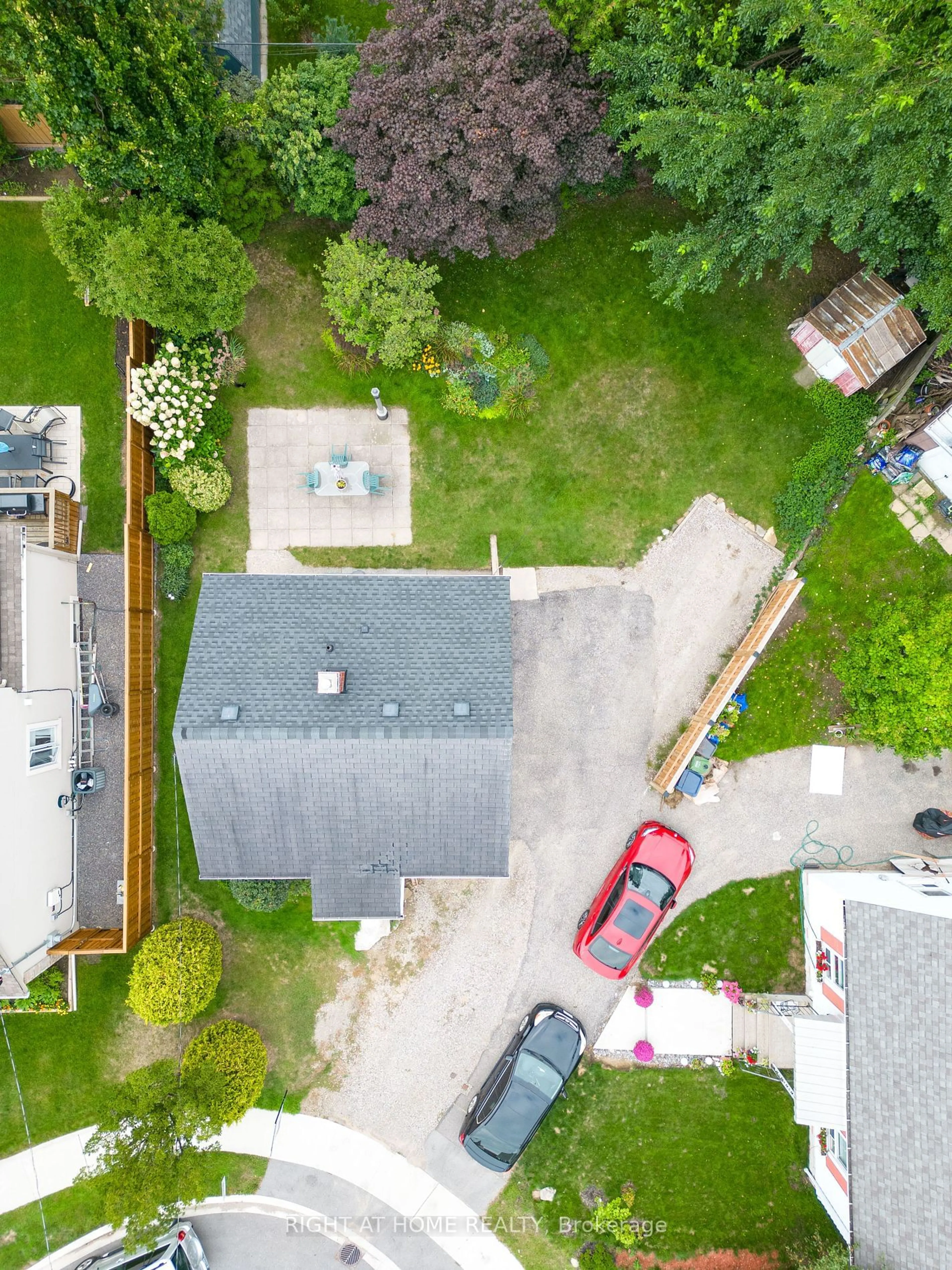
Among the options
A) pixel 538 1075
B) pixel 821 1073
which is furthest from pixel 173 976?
pixel 821 1073

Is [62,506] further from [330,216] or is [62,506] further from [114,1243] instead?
[114,1243]

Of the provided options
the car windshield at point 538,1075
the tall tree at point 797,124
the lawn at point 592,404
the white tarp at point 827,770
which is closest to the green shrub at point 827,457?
the lawn at point 592,404

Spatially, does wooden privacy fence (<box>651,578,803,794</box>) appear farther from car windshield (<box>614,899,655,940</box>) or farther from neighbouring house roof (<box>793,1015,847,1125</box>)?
neighbouring house roof (<box>793,1015,847,1125</box>)

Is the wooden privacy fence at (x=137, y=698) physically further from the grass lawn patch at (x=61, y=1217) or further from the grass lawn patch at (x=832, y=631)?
the grass lawn patch at (x=832, y=631)

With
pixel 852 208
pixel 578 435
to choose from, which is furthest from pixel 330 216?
pixel 852 208

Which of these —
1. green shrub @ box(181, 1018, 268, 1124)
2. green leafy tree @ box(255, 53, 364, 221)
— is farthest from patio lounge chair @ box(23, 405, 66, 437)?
green shrub @ box(181, 1018, 268, 1124)
